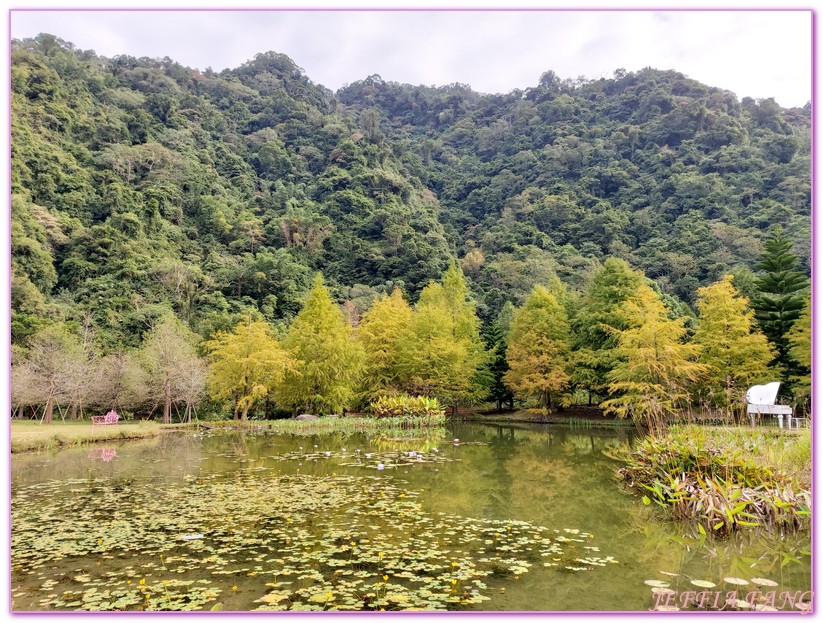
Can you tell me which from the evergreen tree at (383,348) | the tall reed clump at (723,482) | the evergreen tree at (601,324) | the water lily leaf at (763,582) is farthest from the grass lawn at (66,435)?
the evergreen tree at (601,324)

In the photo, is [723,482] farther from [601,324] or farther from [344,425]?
[344,425]

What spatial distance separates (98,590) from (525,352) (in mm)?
26390

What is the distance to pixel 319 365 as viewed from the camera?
27.8 m

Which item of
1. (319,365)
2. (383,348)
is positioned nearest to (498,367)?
(383,348)

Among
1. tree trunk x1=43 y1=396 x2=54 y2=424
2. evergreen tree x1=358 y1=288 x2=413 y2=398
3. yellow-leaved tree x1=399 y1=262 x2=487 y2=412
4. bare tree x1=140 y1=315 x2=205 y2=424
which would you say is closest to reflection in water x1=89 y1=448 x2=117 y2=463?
tree trunk x1=43 y1=396 x2=54 y2=424

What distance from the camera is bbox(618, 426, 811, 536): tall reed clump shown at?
6.57m

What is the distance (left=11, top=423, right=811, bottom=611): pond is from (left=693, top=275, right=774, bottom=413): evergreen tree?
1360cm

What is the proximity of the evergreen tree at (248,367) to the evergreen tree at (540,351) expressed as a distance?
12.8m

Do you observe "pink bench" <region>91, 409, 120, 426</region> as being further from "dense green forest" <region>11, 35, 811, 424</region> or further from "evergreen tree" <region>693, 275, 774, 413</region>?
"evergreen tree" <region>693, 275, 774, 413</region>

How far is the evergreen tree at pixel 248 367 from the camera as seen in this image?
84.7 ft

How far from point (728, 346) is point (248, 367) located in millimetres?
22367

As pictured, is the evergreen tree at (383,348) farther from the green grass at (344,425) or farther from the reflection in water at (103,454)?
the reflection in water at (103,454)

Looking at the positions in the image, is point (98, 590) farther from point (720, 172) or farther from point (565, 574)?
point (720, 172)

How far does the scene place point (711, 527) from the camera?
6531 millimetres
